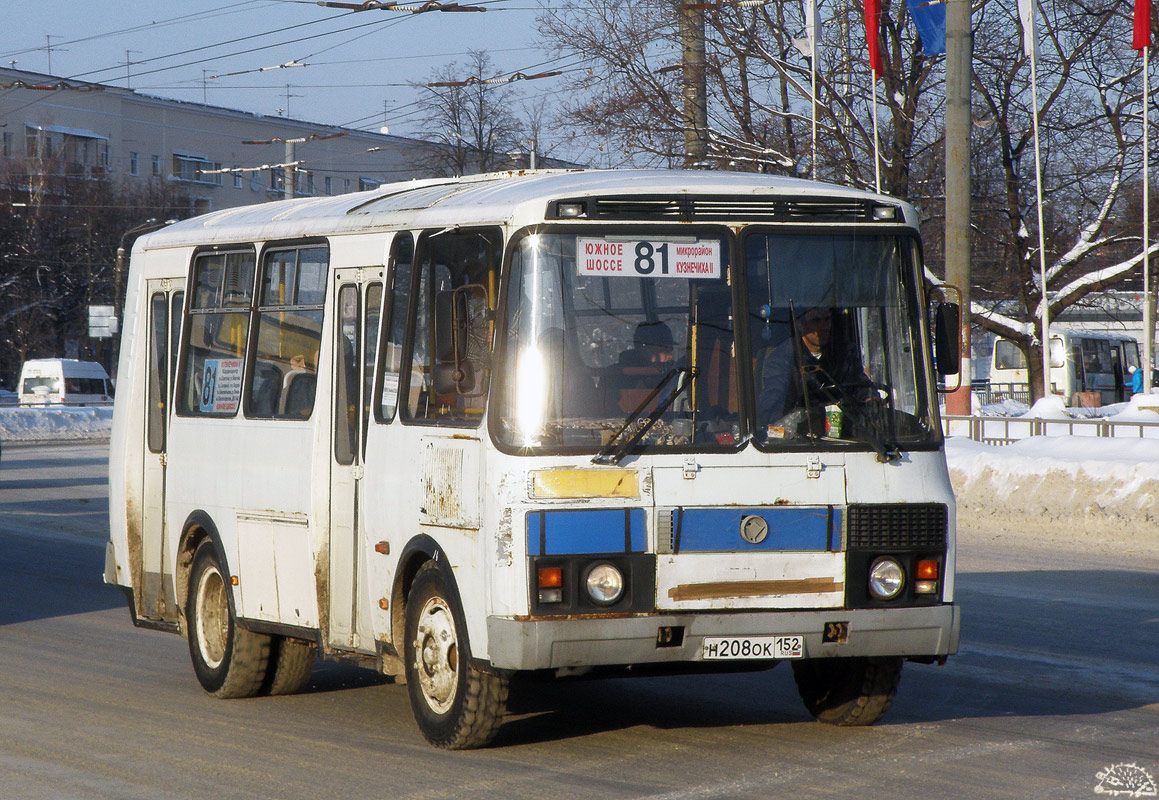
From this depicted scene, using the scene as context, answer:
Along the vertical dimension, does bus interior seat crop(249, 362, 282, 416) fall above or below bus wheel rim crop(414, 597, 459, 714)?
above

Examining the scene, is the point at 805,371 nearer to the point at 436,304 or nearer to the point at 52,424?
the point at 436,304

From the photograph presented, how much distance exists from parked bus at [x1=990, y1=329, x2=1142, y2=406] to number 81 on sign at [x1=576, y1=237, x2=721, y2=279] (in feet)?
165

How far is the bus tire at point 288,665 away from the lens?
8.62 m

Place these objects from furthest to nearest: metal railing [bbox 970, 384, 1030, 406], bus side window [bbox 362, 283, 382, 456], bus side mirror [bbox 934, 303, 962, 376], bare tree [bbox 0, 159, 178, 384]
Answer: bare tree [bbox 0, 159, 178, 384] → metal railing [bbox 970, 384, 1030, 406] → bus side window [bbox 362, 283, 382, 456] → bus side mirror [bbox 934, 303, 962, 376]

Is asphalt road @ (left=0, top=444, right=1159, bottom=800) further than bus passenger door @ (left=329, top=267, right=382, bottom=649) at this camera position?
No

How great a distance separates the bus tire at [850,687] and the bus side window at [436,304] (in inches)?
79.0

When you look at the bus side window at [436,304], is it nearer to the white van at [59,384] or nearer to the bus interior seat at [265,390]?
the bus interior seat at [265,390]

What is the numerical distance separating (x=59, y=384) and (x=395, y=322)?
51.2 metres

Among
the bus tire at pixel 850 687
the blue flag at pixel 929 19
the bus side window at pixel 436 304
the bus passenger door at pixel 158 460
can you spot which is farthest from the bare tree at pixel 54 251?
the bus tire at pixel 850 687

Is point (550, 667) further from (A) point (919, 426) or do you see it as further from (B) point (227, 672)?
(B) point (227, 672)

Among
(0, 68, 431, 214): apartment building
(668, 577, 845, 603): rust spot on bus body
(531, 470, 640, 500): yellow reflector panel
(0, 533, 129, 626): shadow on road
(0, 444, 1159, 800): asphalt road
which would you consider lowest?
(0, 533, 129, 626): shadow on road

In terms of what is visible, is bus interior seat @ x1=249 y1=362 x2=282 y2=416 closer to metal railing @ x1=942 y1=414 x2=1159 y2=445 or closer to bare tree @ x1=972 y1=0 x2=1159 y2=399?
metal railing @ x1=942 y1=414 x2=1159 y2=445

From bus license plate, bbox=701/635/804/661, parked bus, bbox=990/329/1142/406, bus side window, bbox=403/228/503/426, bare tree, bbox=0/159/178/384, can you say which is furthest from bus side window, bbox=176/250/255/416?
bare tree, bbox=0/159/178/384

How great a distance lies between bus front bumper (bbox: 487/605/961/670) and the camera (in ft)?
20.7
